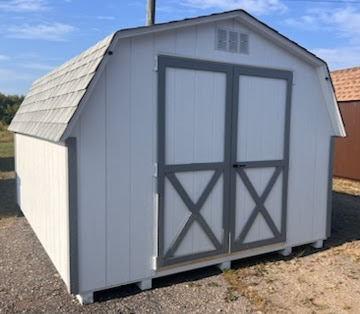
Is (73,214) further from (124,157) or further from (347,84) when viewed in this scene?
(347,84)

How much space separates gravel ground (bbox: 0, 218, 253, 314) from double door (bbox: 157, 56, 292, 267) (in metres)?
0.29

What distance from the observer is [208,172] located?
4.22 m

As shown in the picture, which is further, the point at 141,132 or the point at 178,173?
the point at 178,173

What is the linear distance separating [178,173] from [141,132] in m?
0.63

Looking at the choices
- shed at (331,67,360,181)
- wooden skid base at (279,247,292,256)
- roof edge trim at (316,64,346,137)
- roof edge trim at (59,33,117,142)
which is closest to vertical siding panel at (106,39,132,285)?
roof edge trim at (59,33,117,142)

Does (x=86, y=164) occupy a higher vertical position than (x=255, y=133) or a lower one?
lower

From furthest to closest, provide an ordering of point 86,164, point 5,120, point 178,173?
point 5,120 < point 178,173 < point 86,164

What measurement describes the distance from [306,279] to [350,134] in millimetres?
8395

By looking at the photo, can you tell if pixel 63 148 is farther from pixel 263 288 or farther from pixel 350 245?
pixel 350 245

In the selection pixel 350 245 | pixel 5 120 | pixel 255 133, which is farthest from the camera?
pixel 5 120

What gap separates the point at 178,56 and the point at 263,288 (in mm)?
2638

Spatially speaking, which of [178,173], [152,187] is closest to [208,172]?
[178,173]

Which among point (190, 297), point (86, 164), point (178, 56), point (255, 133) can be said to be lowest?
point (190, 297)

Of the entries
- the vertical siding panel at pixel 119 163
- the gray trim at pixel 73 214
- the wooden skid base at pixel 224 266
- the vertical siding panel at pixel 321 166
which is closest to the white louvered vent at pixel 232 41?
the vertical siding panel at pixel 119 163
